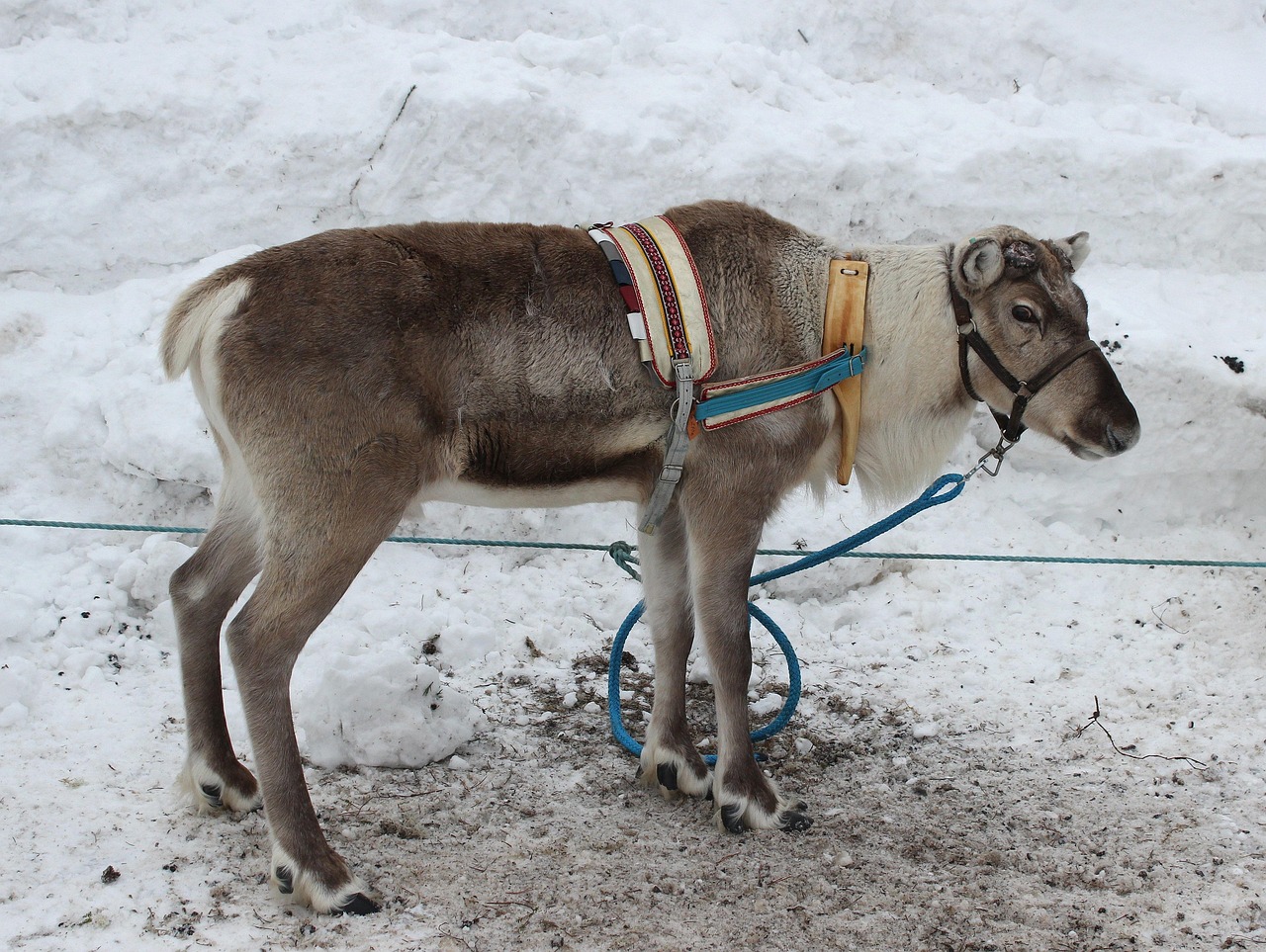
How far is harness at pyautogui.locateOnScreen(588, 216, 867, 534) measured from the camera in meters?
3.95

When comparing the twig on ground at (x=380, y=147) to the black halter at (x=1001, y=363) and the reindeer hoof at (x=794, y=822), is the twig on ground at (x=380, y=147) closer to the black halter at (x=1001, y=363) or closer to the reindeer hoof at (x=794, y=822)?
the black halter at (x=1001, y=363)

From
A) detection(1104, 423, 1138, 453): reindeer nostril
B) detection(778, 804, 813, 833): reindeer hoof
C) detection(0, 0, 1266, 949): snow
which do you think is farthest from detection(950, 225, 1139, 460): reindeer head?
detection(778, 804, 813, 833): reindeer hoof

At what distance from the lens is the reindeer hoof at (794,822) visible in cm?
419

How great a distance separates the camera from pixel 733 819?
420cm

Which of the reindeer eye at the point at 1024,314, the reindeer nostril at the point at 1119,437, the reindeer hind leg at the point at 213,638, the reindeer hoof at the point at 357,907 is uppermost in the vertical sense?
the reindeer eye at the point at 1024,314

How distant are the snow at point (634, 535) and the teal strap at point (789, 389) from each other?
63.2 inches

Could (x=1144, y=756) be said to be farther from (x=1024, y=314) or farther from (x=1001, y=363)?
(x=1024, y=314)

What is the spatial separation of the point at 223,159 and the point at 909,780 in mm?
5830

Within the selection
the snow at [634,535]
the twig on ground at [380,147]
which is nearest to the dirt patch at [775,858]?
the snow at [634,535]

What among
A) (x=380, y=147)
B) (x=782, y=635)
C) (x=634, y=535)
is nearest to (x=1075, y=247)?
(x=782, y=635)

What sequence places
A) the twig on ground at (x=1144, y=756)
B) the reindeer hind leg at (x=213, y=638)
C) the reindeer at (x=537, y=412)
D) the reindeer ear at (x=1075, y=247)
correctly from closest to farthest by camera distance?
the reindeer at (x=537, y=412) → the reindeer hind leg at (x=213, y=638) → the reindeer ear at (x=1075, y=247) → the twig on ground at (x=1144, y=756)

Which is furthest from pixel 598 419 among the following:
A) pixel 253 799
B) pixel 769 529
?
pixel 769 529

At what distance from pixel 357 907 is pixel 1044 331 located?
3.20 m

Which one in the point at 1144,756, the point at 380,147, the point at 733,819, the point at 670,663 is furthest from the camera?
the point at 380,147
